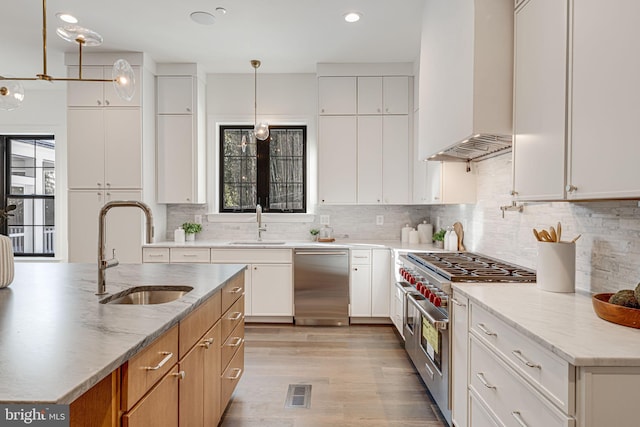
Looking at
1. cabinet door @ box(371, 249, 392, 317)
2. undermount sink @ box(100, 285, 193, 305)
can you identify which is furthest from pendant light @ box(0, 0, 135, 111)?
cabinet door @ box(371, 249, 392, 317)

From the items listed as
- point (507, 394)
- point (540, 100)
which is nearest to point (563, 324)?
point (507, 394)

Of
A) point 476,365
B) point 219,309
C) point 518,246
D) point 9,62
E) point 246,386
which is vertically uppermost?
point 9,62

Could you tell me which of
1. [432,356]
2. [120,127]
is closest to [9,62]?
[120,127]

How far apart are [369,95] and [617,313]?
352 cm

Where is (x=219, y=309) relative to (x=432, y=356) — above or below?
above

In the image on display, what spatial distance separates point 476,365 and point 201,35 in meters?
3.59

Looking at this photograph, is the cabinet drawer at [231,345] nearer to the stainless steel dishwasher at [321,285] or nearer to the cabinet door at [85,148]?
the stainless steel dishwasher at [321,285]

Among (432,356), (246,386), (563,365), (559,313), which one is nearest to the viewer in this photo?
(563,365)

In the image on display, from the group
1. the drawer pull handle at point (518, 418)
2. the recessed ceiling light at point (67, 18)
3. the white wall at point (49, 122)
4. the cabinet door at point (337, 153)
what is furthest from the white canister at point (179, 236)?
the drawer pull handle at point (518, 418)

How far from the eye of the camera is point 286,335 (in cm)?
386

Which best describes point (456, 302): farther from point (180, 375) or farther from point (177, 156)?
point (177, 156)

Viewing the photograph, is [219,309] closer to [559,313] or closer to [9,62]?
[559,313]

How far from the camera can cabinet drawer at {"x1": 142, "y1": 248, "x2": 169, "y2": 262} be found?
13.4 feet

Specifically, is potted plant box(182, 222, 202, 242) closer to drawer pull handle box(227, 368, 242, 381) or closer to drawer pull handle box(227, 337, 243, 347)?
drawer pull handle box(227, 337, 243, 347)
